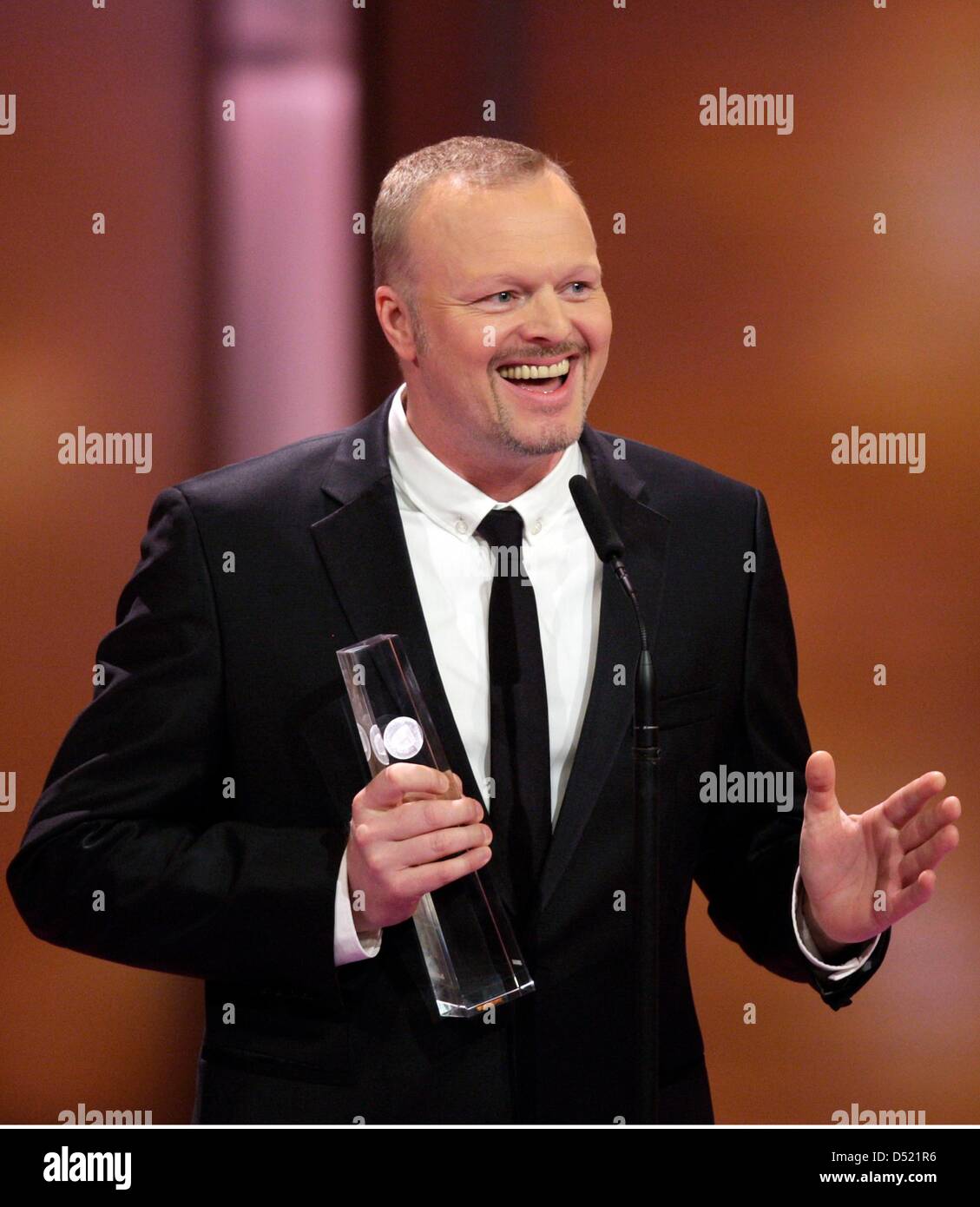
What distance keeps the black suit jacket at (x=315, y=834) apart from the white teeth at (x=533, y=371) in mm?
204

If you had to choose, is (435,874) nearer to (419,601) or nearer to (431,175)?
(419,601)

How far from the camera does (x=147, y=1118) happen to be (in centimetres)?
250

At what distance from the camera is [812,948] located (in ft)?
5.61

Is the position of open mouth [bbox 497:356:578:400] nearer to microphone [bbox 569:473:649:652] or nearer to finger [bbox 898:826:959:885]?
microphone [bbox 569:473:649:652]

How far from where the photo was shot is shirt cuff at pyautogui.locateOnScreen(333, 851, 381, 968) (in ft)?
5.35

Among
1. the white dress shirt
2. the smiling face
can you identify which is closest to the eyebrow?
the smiling face

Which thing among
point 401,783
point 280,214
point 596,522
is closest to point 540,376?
point 596,522

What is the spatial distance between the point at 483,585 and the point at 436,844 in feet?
1.40

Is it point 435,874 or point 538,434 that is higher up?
point 538,434

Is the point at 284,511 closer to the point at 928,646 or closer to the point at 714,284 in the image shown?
the point at 714,284

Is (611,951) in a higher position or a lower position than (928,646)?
lower

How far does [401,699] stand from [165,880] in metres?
0.39

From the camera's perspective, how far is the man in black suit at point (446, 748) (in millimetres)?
1676
